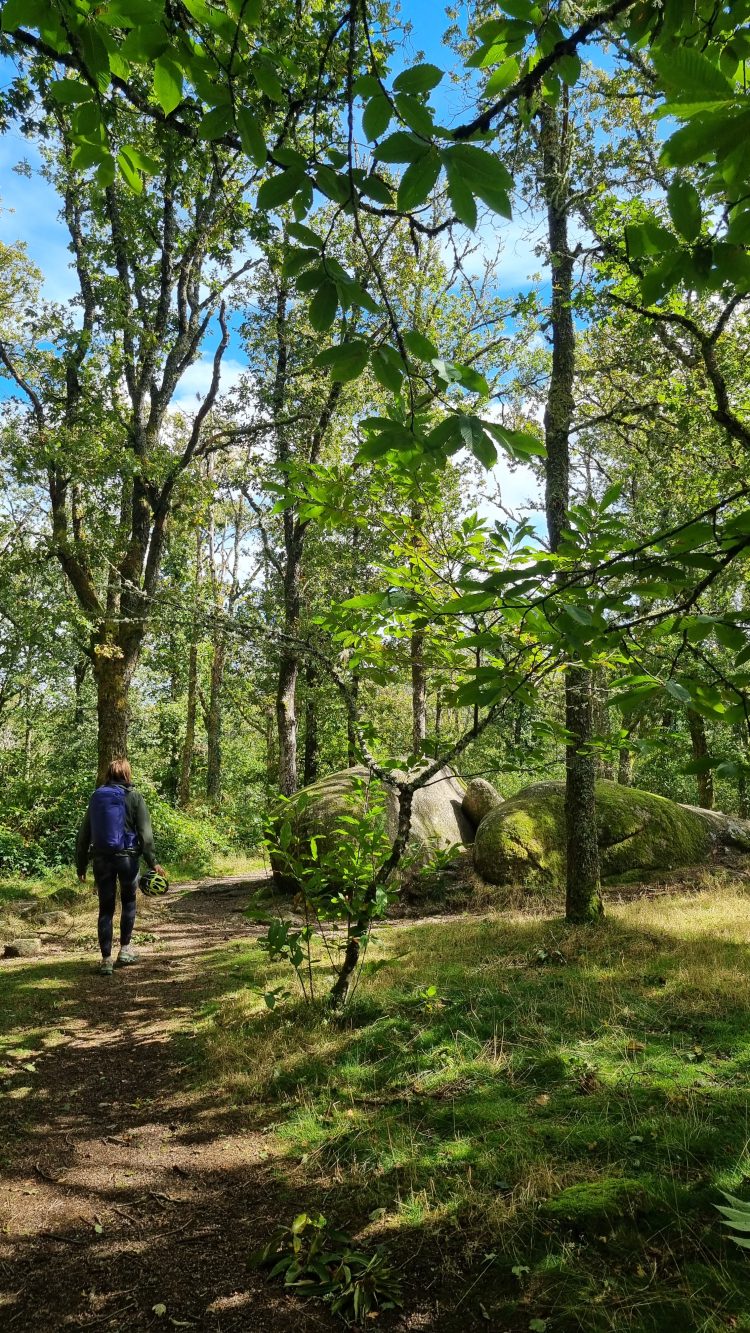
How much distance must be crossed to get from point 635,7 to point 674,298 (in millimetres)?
6179

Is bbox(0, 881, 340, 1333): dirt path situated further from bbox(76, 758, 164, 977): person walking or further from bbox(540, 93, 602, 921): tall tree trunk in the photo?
bbox(540, 93, 602, 921): tall tree trunk

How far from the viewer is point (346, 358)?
4.85 ft

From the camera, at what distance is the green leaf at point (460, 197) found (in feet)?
3.94

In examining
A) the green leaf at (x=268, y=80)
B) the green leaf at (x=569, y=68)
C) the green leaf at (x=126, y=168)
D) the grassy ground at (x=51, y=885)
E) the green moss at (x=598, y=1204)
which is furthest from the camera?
the grassy ground at (x=51, y=885)

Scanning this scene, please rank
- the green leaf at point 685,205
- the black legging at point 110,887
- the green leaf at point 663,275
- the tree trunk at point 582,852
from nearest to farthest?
1. the green leaf at point 685,205
2. the green leaf at point 663,275
3. the black legging at point 110,887
4. the tree trunk at point 582,852

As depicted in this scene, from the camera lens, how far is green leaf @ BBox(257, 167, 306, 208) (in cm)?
139

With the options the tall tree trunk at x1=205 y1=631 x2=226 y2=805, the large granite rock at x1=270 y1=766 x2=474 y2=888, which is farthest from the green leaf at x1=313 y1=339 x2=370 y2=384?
the tall tree trunk at x1=205 y1=631 x2=226 y2=805

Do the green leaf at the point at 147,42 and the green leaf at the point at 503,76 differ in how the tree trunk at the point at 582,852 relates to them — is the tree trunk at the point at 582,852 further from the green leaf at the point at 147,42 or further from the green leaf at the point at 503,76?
the green leaf at the point at 147,42

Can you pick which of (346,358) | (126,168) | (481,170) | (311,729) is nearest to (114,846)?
(126,168)

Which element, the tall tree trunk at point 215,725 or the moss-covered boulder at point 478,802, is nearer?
the moss-covered boulder at point 478,802

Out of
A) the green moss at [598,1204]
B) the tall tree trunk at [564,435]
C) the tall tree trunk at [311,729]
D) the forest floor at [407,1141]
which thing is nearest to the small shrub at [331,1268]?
the forest floor at [407,1141]

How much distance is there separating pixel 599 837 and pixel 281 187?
11014 mm

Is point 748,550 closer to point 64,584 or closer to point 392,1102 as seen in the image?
point 392,1102

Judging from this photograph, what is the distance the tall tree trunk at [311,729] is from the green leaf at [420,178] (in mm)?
19677
